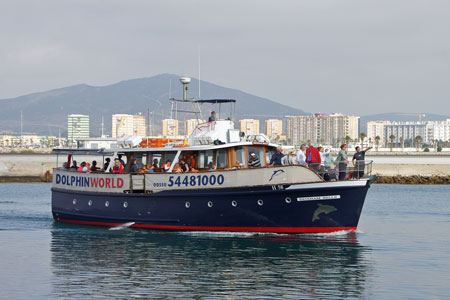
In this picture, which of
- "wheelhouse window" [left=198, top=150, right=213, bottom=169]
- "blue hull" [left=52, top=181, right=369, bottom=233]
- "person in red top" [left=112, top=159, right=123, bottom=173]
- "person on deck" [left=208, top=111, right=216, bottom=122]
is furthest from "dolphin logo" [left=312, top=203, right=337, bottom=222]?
"person in red top" [left=112, top=159, right=123, bottom=173]

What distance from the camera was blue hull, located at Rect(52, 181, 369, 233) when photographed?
22.4m

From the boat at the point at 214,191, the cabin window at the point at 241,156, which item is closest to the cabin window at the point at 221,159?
the boat at the point at 214,191

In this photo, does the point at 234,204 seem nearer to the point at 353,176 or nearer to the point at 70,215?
the point at 353,176

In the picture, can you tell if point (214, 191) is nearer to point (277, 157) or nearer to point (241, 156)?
point (241, 156)

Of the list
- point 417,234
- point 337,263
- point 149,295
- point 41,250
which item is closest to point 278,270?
point 337,263

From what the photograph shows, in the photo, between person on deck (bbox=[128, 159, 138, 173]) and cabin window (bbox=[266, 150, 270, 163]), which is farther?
person on deck (bbox=[128, 159, 138, 173])

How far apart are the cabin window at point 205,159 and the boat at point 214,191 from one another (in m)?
0.04

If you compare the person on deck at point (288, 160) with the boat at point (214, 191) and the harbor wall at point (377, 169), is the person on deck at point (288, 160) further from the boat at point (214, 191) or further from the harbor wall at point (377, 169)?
the harbor wall at point (377, 169)

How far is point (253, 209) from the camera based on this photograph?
22922mm

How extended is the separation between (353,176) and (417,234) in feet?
18.4

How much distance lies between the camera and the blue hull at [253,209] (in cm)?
2236

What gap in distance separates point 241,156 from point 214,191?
6.67 ft

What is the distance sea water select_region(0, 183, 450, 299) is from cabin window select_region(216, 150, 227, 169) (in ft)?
8.36

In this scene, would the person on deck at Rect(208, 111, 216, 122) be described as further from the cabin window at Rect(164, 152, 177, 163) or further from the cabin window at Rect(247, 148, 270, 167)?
the cabin window at Rect(247, 148, 270, 167)
